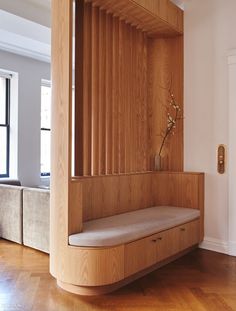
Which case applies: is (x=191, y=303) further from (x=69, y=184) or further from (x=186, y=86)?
(x=186, y=86)

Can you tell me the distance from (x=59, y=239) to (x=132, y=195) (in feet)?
4.10

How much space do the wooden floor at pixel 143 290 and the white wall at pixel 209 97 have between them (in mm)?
604

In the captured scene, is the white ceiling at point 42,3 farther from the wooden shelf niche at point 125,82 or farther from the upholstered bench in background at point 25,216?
the upholstered bench in background at point 25,216

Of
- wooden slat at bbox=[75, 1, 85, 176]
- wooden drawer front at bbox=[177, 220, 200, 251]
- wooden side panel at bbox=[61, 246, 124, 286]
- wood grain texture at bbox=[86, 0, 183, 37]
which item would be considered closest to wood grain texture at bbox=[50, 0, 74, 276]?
wooden side panel at bbox=[61, 246, 124, 286]

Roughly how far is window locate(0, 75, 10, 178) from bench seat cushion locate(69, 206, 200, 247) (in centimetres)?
287

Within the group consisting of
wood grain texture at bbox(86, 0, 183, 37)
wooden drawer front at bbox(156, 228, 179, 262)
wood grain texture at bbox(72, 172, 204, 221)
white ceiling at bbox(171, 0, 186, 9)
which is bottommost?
wooden drawer front at bbox(156, 228, 179, 262)

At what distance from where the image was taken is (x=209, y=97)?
3748mm

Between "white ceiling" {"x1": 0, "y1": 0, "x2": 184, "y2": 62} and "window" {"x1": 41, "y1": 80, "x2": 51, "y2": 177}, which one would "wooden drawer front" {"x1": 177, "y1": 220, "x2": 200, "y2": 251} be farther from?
"window" {"x1": 41, "y1": 80, "x2": 51, "y2": 177}

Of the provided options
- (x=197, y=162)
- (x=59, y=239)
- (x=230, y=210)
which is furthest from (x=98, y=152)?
(x=230, y=210)

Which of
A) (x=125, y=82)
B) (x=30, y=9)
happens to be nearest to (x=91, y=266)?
(x=125, y=82)

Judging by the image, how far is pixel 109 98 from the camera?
3424 millimetres

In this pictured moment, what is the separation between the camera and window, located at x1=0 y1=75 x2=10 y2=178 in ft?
17.8

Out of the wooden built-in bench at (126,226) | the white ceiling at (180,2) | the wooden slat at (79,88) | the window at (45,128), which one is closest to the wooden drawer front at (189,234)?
the wooden built-in bench at (126,226)

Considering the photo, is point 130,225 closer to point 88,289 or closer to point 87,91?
point 88,289
